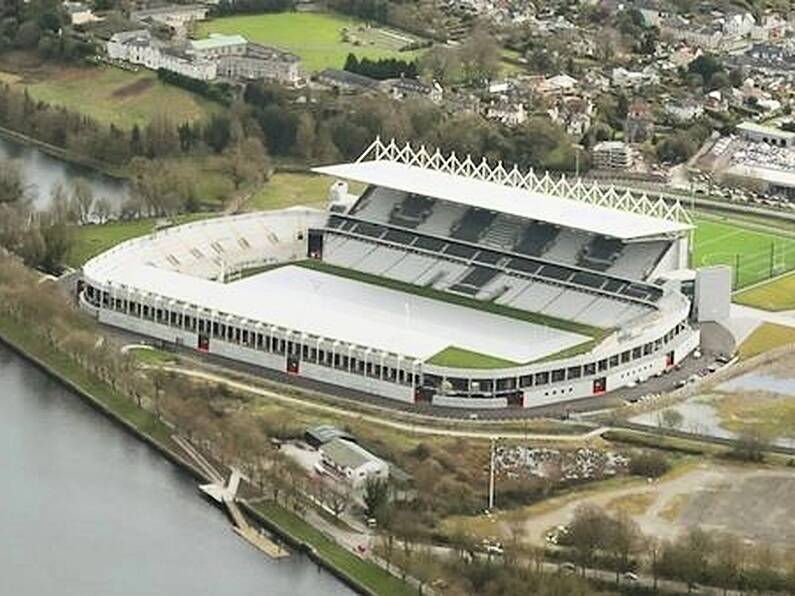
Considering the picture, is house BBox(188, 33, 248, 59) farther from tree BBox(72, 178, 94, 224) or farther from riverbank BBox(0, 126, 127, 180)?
tree BBox(72, 178, 94, 224)

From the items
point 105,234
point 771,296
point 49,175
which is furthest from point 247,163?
point 771,296

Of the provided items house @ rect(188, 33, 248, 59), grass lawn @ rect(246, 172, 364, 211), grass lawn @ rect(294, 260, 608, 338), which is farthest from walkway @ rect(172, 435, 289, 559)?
house @ rect(188, 33, 248, 59)

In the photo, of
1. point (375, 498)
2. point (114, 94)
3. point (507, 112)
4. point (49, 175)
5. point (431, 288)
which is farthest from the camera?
point (114, 94)

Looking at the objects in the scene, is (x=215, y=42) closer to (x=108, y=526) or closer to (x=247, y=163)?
(x=247, y=163)

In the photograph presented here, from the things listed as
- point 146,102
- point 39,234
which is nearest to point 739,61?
point 146,102

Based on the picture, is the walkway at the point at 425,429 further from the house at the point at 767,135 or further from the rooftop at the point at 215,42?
the rooftop at the point at 215,42

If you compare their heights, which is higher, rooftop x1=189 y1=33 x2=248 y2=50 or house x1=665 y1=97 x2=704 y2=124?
rooftop x1=189 y1=33 x2=248 y2=50
